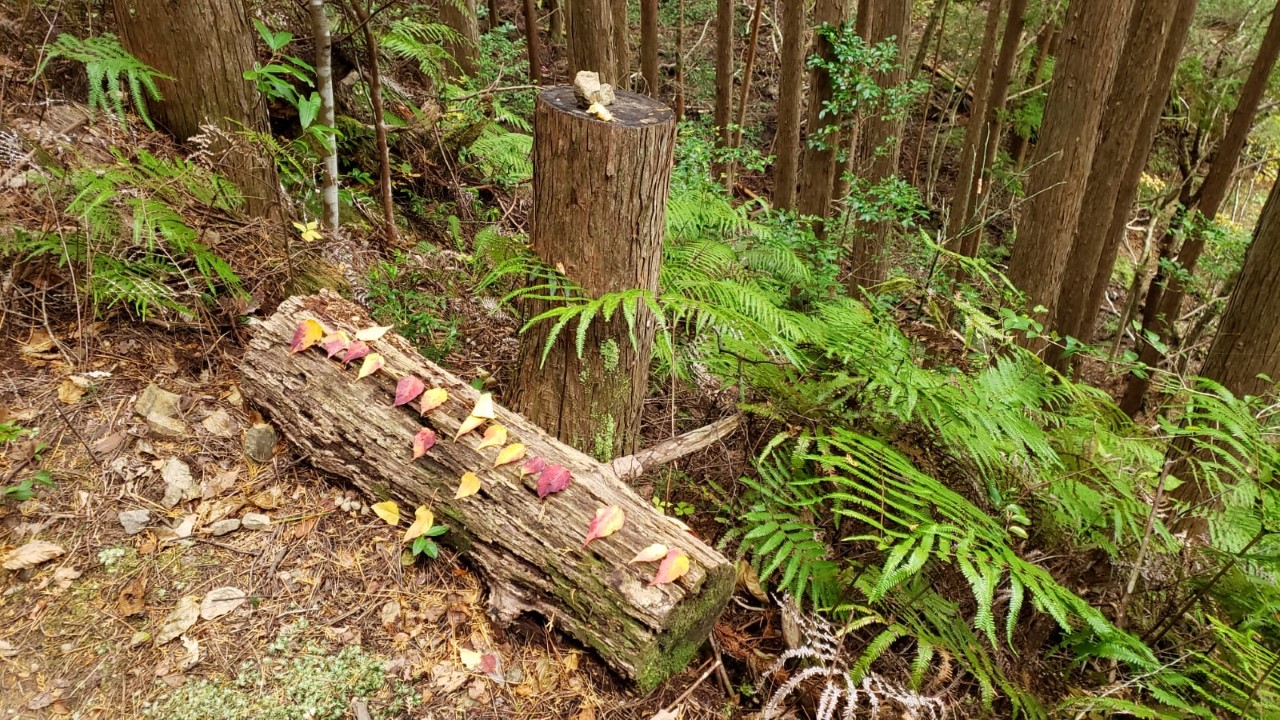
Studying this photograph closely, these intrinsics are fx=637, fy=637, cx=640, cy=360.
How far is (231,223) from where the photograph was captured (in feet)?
10.7

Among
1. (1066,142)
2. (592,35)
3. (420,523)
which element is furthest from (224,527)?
(1066,142)

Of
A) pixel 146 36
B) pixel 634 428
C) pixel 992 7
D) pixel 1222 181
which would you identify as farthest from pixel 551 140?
pixel 1222 181

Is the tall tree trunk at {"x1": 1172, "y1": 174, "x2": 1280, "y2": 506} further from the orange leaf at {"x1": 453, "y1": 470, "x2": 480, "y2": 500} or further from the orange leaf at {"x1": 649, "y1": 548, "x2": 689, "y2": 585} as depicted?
the orange leaf at {"x1": 453, "y1": 470, "x2": 480, "y2": 500}

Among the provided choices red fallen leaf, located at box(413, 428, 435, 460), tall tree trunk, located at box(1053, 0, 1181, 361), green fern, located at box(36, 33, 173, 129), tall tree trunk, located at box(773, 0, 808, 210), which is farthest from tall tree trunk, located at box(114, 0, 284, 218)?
tall tree trunk, located at box(1053, 0, 1181, 361)

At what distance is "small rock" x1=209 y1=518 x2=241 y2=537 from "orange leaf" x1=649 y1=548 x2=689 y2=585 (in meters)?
1.60

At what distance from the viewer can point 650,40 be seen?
24.1ft

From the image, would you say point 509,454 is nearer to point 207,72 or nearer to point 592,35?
point 207,72

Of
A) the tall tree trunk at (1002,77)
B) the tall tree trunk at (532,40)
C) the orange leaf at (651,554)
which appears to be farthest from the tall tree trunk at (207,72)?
the tall tree trunk at (1002,77)

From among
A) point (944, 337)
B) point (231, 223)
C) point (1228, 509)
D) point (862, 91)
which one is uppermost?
point (862, 91)

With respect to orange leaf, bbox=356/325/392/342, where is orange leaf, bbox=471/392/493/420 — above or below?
below

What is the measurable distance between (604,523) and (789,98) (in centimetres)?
545

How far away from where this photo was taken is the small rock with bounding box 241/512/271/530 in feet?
7.93

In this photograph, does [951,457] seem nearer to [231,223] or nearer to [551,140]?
[551,140]

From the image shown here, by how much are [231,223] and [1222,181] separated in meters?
10.2
